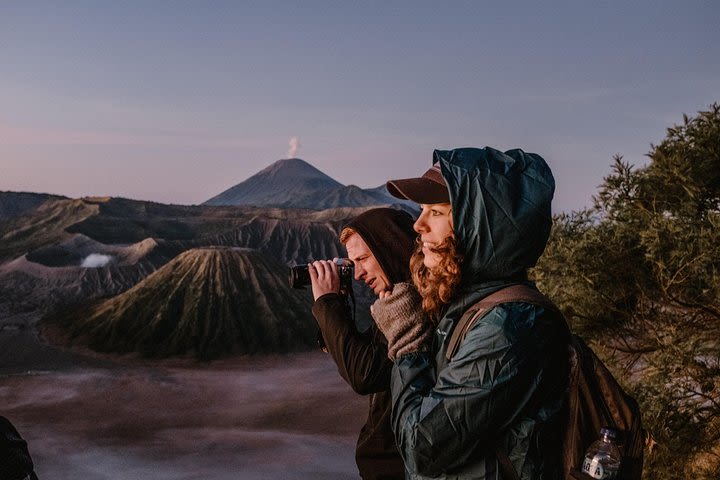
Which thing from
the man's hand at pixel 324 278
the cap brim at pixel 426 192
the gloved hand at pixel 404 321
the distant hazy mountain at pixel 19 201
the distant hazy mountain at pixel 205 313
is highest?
the distant hazy mountain at pixel 19 201

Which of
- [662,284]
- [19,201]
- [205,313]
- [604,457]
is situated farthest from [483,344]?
[19,201]

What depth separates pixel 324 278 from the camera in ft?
7.08

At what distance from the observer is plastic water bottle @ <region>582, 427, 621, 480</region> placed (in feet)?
4.41

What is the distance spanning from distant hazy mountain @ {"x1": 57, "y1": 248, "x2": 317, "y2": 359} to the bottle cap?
987 inches

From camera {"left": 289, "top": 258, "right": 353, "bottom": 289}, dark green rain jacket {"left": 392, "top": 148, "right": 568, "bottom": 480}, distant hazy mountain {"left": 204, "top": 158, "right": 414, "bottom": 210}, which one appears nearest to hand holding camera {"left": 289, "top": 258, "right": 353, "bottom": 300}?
camera {"left": 289, "top": 258, "right": 353, "bottom": 289}

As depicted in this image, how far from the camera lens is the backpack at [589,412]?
1378 mm

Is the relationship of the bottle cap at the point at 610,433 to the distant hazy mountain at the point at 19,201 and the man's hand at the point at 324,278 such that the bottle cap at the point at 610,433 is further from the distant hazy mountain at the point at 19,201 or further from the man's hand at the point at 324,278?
the distant hazy mountain at the point at 19,201

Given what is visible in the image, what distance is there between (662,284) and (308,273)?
15.4 feet

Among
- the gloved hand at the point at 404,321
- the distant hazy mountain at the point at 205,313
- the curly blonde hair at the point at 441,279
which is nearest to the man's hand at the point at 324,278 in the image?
the gloved hand at the point at 404,321

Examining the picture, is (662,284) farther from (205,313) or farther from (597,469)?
(205,313)

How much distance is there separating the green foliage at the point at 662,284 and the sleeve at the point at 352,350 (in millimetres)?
4257

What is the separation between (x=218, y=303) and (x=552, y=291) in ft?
77.5

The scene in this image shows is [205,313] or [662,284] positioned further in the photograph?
[205,313]

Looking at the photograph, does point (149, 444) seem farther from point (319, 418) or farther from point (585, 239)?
point (585, 239)
